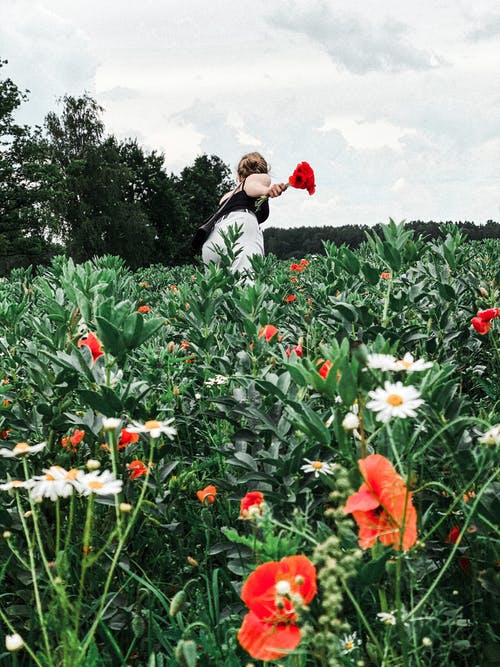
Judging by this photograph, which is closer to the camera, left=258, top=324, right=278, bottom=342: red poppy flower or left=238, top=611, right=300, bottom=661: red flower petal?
left=238, top=611, right=300, bottom=661: red flower petal

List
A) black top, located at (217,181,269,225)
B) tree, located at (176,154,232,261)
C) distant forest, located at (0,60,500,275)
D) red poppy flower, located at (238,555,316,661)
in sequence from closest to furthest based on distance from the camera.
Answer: red poppy flower, located at (238,555,316,661)
black top, located at (217,181,269,225)
distant forest, located at (0,60,500,275)
tree, located at (176,154,232,261)

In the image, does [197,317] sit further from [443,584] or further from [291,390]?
[443,584]

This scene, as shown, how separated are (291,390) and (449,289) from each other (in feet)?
5.64

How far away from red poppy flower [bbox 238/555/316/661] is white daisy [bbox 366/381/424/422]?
0.92ft

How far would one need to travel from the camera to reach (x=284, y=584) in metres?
1.04

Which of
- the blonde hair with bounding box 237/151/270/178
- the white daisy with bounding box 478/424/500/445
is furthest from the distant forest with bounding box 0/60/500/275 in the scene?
the white daisy with bounding box 478/424/500/445

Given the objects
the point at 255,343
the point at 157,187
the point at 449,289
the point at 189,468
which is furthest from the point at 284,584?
the point at 157,187

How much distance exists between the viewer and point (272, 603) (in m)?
1.13

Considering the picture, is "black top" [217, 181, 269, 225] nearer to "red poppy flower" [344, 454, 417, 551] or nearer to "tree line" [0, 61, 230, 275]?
"red poppy flower" [344, 454, 417, 551]

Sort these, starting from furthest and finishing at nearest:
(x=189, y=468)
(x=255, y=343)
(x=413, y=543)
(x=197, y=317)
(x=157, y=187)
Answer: (x=157, y=187)
(x=197, y=317)
(x=189, y=468)
(x=255, y=343)
(x=413, y=543)

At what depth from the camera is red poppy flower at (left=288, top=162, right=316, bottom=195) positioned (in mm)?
6590

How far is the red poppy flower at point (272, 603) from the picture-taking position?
1.09 m

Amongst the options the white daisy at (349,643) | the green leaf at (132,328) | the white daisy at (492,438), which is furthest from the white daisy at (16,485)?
the white daisy at (492,438)

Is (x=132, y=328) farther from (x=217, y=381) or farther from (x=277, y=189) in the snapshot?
(x=277, y=189)
